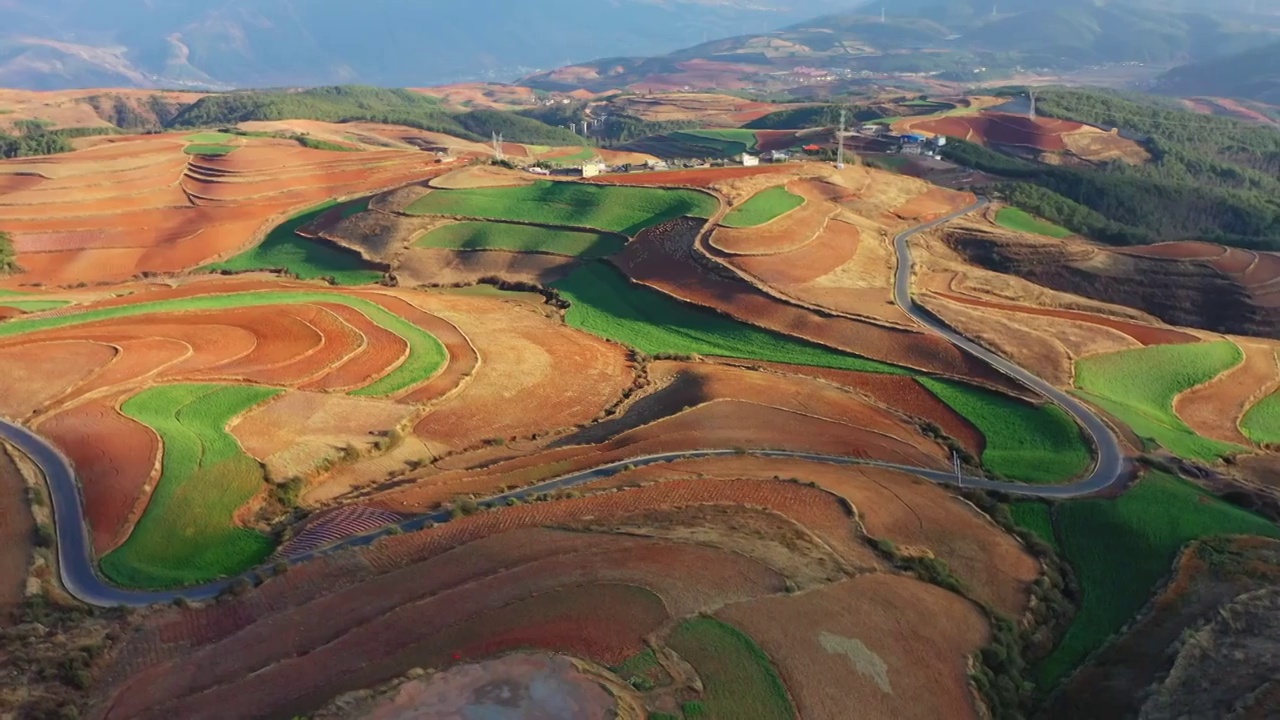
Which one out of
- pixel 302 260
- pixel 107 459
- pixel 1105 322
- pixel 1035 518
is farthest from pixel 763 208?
pixel 107 459

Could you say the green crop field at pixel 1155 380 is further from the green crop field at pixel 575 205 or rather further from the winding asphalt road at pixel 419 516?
the green crop field at pixel 575 205

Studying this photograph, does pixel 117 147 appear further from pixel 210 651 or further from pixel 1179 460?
pixel 1179 460

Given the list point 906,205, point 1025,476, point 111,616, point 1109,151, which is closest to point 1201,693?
point 1025,476

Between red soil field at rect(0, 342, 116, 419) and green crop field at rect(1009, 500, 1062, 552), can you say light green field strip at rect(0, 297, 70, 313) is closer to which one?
red soil field at rect(0, 342, 116, 419)

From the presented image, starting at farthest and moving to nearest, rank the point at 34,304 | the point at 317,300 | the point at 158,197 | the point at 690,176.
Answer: the point at 158,197 < the point at 690,176 < the point at 34,304 < the point at 317,300

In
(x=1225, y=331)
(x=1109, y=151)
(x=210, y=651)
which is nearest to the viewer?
(x=210, y=651)

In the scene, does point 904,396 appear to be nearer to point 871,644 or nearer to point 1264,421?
point 1264,421
